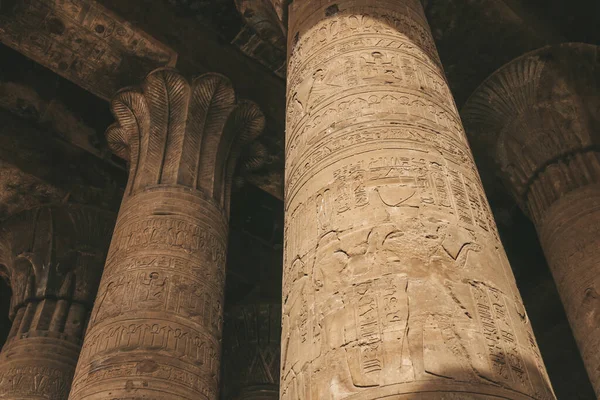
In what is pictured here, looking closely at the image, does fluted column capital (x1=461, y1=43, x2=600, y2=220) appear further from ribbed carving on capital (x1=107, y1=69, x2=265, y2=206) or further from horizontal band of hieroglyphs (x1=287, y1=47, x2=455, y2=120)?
horizontal band of hieroglyphs (x1=287, y1=47, x2=455, y2=120)

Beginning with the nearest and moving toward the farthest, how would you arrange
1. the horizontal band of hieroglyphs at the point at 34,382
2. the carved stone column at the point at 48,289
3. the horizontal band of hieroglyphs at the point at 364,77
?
the horizontal band of hieroglyphs at the point at 364,77 → the horizontal band of hieroglyphs at the point at 34,382 → the carved stone column at the point at 48,289

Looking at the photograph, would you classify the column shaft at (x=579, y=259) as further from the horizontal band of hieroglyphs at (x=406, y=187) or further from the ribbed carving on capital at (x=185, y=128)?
the ribbed carving on capital at (x=185, y=128)

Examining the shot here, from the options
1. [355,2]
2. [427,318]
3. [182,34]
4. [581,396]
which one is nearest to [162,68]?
[182,34]

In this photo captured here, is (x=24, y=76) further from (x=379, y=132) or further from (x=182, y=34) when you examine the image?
(x=379, y=132)

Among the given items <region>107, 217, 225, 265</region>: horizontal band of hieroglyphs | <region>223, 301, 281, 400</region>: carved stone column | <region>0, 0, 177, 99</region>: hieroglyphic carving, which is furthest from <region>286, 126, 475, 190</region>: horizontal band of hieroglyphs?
<region>223, 301, 281, 400</region>: carved stone column

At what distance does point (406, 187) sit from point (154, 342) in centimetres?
255

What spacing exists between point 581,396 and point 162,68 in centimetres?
661

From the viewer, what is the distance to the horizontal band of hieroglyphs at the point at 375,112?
3133mm

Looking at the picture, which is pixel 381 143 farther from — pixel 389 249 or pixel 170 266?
pixel 170 266

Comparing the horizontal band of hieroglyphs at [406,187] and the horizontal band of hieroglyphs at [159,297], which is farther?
the horizontal band of hieroglyphs at [159,297]

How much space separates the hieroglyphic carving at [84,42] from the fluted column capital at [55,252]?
1.62 m

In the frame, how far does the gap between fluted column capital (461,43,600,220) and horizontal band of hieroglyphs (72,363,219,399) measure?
3.41 m

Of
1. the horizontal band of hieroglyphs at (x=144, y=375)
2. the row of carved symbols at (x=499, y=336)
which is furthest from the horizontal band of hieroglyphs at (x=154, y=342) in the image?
the row of carved symbols at (x=499, y=336)

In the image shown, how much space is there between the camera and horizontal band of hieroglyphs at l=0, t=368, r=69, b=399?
605 centimetres
